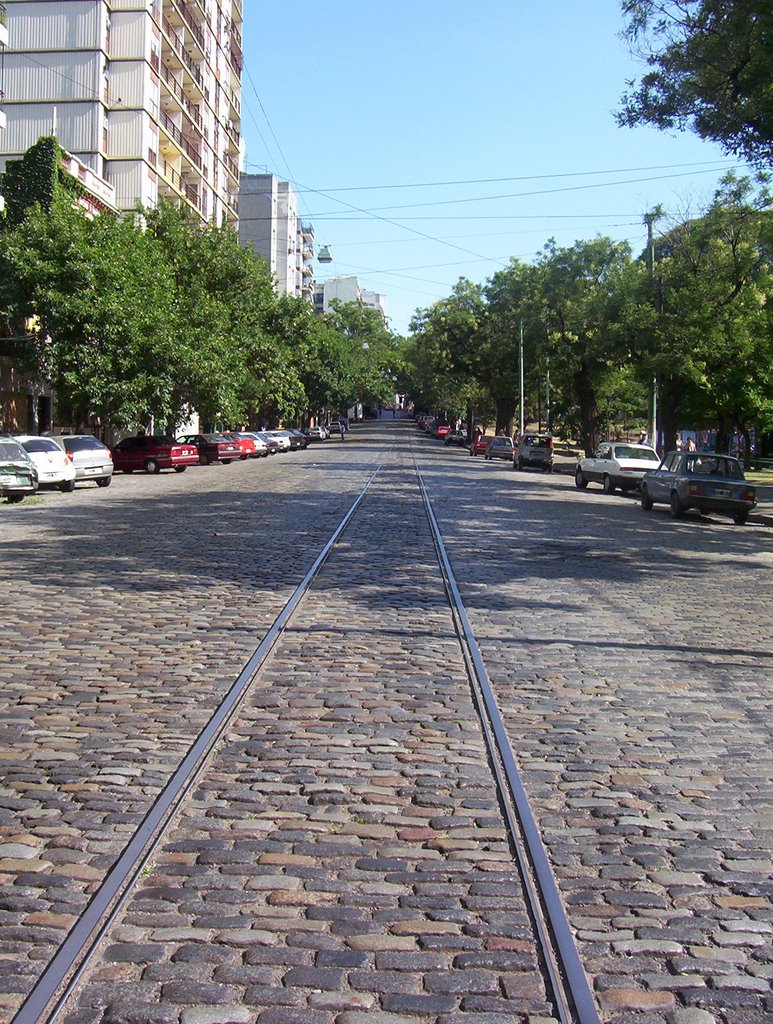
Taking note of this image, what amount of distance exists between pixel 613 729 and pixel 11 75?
56.5 m

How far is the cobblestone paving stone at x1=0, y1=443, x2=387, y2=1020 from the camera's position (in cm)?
479

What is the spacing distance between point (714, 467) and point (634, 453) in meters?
9.41

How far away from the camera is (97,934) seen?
4.14 metres

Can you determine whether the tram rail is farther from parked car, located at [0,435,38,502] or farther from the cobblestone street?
parked car, located at [0,435,38,502]

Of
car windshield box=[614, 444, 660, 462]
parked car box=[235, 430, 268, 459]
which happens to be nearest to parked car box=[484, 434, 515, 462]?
parked car box=[235, 430, 268, 459]

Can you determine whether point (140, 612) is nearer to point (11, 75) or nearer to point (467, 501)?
point (467, 501)

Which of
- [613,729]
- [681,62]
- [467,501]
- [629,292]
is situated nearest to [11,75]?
[629,292]

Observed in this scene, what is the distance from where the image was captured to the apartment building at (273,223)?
A: 11925cm

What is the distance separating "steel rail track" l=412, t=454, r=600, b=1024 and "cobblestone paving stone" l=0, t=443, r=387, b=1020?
1.75 m

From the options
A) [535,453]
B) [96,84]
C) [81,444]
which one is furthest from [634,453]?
[96,84]

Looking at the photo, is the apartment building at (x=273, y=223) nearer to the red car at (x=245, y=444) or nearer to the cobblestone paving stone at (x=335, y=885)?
the red car at (x=245, y=444)

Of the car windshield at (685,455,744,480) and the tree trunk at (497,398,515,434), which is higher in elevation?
the tree trunk at (497,398,515,434)

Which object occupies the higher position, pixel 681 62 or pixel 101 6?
pixel 101 6

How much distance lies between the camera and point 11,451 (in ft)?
86.1
